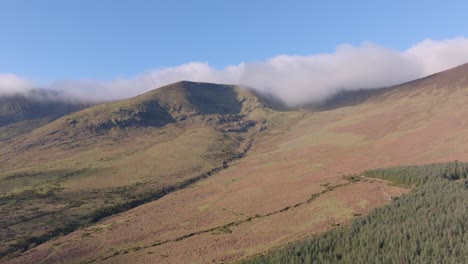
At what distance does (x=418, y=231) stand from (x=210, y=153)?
480ft

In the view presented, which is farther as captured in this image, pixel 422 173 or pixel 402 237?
pixel 422 173

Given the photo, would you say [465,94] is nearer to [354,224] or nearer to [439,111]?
[439,111]

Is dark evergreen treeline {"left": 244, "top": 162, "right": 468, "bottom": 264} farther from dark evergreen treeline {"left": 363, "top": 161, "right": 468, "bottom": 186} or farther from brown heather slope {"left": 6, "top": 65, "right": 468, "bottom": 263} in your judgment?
dark evergreen treeline {"left": 363, "top": 161, "right": 468, "bottom": 186}

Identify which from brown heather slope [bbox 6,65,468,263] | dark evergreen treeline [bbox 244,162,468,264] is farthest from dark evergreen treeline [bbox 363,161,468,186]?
dark evergreen treeline [bbox 244,162,468,264]

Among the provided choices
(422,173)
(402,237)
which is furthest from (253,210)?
(422,173)

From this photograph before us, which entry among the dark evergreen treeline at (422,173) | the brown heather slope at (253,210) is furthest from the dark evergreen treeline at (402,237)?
the dark evergreen treeline at (422,173)

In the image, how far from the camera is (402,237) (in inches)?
1784

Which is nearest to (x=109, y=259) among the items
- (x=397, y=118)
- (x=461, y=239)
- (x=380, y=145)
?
(x=461, y=239)

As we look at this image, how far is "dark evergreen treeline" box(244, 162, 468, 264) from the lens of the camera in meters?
40.9

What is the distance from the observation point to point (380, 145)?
135125 mm

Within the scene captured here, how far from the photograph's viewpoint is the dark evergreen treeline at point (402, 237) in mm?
40906

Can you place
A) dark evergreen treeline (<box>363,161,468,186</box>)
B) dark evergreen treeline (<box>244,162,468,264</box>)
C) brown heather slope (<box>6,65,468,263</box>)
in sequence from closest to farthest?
dark evergreen treeline (<box>244,162,468,264</box>) → brown heather slope (<box>6,65,468,263</box>) → dark evergreen treeline (<box>363,161,468,186</box>)

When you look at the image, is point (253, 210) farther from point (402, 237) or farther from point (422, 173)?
point (422, 173)

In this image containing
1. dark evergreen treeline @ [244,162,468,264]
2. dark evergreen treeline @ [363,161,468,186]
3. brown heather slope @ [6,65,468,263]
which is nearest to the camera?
dark evergreen treeline @ [244,162,468,264]
